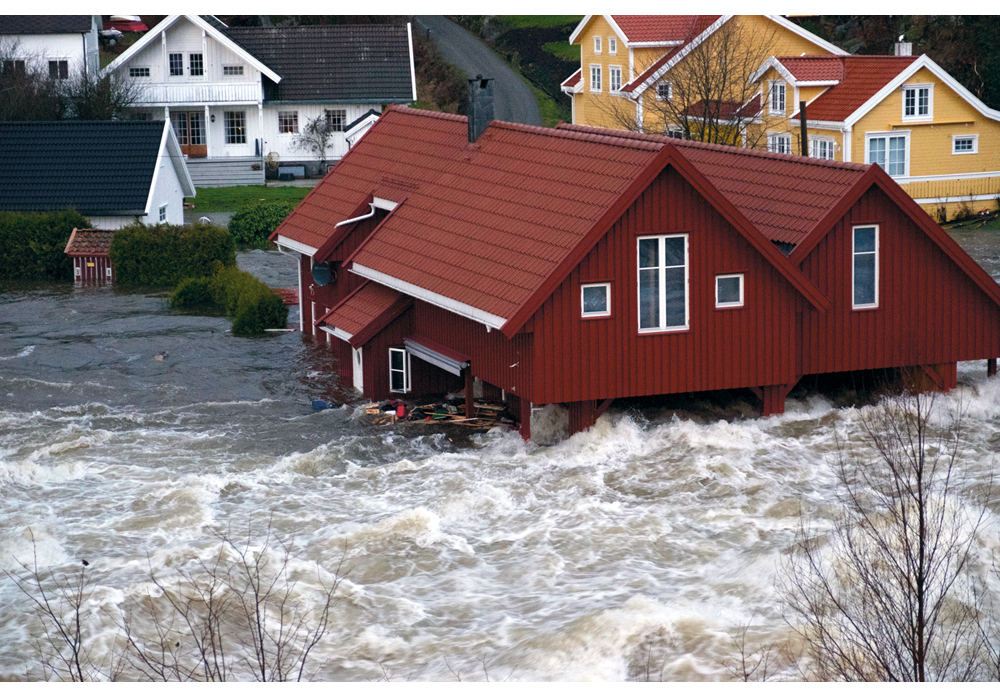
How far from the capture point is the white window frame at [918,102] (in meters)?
42.4

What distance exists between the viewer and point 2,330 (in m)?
29.9

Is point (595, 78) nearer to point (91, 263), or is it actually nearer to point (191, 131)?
point (191, 131)

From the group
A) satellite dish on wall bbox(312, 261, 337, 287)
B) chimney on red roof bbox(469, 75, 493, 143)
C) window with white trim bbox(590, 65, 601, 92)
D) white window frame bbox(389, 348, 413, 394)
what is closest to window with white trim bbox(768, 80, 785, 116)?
window with white trim bbox(590, 65, 601, 92)

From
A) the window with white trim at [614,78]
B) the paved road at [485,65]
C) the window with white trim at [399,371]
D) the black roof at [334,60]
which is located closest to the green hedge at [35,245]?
the window with white trim at [399,371]

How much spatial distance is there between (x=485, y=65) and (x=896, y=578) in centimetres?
5218

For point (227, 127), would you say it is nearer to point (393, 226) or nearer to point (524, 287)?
point (393, 226)

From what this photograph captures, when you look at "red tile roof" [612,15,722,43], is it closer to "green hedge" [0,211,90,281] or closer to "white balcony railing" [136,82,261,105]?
"white balcony railing" [136,82,261,105]

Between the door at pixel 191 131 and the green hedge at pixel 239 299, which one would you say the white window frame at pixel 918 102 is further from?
the door at pixel 191 131

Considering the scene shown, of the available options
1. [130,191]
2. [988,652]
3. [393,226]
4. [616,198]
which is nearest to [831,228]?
[616,198]

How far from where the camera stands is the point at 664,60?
165ft

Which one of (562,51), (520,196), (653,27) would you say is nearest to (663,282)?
(520,196)

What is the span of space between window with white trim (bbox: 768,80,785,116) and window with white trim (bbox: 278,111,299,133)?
66.1ft

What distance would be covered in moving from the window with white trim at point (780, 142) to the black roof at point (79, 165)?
2028 cm

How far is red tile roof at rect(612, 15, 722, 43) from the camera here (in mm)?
53094
